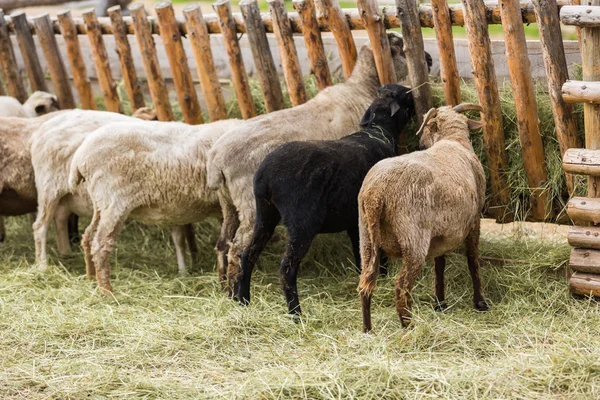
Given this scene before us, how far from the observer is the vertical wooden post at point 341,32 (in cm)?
820

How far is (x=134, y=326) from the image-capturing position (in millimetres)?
6883

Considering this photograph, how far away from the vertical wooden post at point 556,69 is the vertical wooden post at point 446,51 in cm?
86

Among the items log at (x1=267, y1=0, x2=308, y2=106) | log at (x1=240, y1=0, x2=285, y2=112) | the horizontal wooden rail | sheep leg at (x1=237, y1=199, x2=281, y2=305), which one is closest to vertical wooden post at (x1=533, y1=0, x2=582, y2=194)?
the horizontal wooden rail

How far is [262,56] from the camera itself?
874 centimetres

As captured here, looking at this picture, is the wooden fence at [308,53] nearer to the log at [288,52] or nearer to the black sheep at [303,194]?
the log at [288,52]

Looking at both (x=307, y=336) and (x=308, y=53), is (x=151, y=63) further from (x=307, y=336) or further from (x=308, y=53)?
(x=307, y=336)

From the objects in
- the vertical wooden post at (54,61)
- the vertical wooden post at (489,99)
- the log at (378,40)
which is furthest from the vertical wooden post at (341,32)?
the vertical wooden post at (54,61)

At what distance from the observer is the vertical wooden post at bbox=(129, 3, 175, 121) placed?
9594 millimetres

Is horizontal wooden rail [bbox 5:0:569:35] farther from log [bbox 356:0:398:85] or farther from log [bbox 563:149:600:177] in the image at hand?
log [bbox 563:149:600:177]

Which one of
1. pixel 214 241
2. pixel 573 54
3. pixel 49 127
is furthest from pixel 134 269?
pixel 573 54

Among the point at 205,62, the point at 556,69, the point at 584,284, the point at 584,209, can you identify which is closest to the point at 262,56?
the point at 205,62

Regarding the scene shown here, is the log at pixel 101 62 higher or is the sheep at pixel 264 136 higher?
the log at pixel 101 62

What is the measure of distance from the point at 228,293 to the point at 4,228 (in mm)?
3563

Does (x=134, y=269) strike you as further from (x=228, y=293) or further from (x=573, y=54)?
(x=573, y=54)
